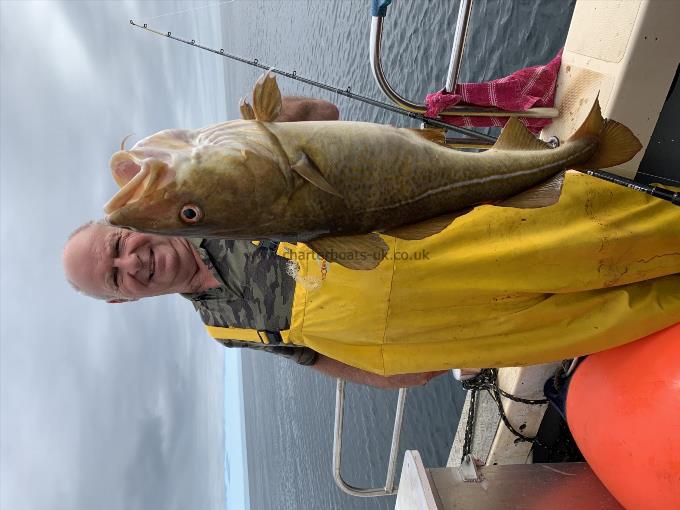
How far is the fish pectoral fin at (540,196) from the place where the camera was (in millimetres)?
2141

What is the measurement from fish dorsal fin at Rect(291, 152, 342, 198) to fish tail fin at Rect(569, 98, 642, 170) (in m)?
1.15

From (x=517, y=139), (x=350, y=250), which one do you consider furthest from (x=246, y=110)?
(x=517, y=139)

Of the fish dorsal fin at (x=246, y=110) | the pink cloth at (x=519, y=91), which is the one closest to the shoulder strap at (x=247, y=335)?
the fish dorsal fin at (x=246, y=110)

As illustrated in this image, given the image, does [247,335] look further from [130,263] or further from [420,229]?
[420,229]

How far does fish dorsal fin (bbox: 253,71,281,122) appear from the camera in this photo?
5.96 ft

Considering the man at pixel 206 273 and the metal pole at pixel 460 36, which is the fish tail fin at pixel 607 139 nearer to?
the metal pole at pixel 460 36

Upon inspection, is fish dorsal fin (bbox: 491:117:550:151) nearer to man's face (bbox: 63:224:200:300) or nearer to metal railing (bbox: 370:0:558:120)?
metal railing (bbox: 370:0:558:120)

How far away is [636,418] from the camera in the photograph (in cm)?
269

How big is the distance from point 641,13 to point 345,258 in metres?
2.66

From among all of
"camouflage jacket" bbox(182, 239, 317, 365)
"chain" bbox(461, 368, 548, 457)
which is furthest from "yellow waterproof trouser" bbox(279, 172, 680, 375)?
"chain" bbox(461, 368, 548, 457)

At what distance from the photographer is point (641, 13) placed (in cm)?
304

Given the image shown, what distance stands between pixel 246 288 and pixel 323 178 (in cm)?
135

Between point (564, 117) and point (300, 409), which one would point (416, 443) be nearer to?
point (564, 117)

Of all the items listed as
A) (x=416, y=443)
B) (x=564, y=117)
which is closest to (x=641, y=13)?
(x=564, y=117)
